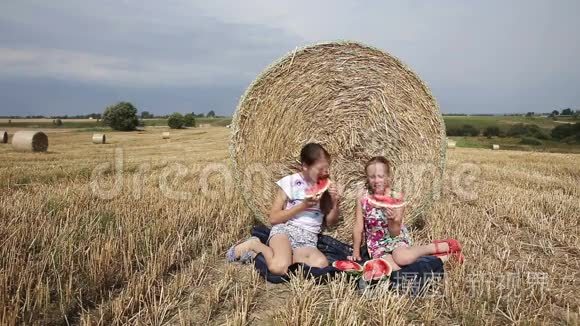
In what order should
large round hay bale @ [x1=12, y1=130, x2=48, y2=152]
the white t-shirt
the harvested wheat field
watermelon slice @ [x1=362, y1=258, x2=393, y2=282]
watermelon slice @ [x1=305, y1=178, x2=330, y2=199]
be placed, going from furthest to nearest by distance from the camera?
large round hay bale @ [x1=12, y1=130, x2=48, y2=152]
the white t-shirt
watermelon slice @ [x1=305, y1=178, x2=330, y2=199]
watermelon slice @ [x1=362, y1=258, x2=393, y2=282]
the harvested wheat field

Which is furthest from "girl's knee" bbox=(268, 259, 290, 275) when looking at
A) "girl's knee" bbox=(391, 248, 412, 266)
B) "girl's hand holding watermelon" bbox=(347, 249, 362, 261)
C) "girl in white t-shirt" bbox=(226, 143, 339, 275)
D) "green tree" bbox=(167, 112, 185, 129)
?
"green tree" bbox=(167, 112, 185, 129)

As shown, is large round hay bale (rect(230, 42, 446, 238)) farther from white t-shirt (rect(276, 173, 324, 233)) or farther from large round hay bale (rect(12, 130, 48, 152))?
large round hay bale (rect(12, 130, 48, 152))

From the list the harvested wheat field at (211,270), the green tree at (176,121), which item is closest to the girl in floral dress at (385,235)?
the harvested wheat field at (211,270)

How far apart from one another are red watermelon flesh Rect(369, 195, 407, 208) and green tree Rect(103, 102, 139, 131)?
127ft

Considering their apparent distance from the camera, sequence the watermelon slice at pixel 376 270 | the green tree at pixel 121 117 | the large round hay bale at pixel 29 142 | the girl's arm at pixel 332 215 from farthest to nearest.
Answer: the green tree at pixel 121 117, the large round hay bale at pixel 29 142, the girl's arm at pixel 332 215, the watermelon slice at pixel 376 270

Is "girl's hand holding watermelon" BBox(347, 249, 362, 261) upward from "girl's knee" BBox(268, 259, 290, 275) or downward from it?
downward

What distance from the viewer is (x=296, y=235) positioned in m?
4.25

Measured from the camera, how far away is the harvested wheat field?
2.69 meters

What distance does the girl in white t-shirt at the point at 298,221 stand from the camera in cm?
389

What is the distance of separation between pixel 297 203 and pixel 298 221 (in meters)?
0.19

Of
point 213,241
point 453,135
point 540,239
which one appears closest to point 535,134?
point 453,135

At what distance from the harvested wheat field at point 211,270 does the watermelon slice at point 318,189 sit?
0.90m

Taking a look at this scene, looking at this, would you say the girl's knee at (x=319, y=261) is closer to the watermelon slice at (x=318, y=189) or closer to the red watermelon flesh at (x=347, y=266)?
the red watermelon flesh at (x=347, y=266)

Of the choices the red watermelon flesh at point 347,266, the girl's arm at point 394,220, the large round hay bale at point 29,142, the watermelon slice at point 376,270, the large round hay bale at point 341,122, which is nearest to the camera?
the watermelon slice at point 376,270
